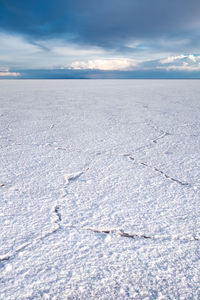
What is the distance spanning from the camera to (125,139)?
7.55 feet

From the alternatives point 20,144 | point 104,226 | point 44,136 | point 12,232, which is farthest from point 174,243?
point 44,136

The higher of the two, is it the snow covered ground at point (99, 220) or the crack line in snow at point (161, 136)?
the crack line in snow at point (161, 136)

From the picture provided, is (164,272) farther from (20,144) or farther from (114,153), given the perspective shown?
(20,144)

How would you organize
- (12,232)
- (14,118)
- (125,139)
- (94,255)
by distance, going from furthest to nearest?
(14,118) < (125,139) < (12,232) < (94,255)

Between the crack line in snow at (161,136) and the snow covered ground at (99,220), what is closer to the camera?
the snow covered ground at (99,220)

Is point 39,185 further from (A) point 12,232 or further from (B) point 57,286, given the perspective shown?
(B) point 57,286

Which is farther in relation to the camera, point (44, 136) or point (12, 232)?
point (44, 136)

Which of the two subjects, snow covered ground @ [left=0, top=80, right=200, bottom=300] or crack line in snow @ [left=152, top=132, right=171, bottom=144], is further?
crack line in snow @ [left=152, top=132, right=171, bottom=144]

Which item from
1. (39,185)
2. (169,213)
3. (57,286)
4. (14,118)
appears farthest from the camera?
(14,118)

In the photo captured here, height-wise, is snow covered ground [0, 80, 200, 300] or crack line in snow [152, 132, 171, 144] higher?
crack line in snow [152, 132, 171, 144]

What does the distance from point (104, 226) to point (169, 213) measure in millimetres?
305

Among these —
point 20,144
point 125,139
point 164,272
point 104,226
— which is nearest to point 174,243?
point 164,272

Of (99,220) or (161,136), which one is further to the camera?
(161,136)

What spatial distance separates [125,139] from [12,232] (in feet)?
5.06
